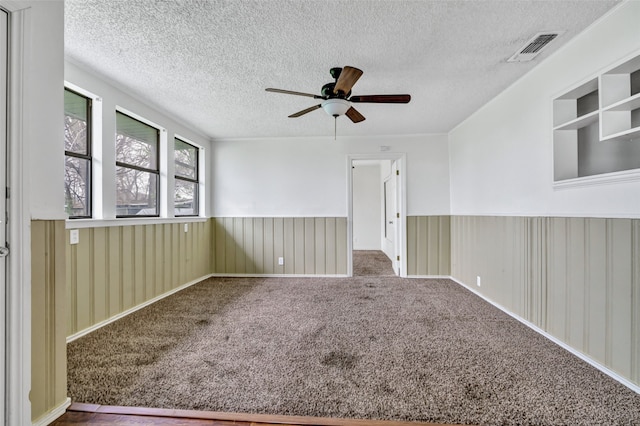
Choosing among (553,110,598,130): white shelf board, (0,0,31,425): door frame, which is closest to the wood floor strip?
(0,0,31,425): door frame

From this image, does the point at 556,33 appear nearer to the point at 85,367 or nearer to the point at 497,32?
the point at 497,32

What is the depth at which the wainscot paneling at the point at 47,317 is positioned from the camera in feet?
4.42

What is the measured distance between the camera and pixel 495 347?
2.17 m

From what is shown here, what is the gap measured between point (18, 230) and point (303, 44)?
6.86 ft

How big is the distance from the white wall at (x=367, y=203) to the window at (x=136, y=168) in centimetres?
530

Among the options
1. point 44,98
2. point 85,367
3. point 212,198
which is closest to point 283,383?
point 85,367

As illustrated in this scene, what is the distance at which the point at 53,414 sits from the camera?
142 cm

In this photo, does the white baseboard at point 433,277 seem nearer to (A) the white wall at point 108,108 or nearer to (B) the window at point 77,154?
(A) the white wall at point 108,108

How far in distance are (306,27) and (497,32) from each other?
1.40 metres

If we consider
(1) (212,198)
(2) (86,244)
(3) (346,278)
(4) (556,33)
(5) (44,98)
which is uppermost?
(4) (556,33)

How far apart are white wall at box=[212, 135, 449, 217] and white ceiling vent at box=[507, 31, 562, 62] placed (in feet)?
7.50

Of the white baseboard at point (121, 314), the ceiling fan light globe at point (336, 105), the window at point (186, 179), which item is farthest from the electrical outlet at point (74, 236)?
the ceiling fan light globe at point (336, 105)

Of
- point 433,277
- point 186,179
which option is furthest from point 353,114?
point 433,277

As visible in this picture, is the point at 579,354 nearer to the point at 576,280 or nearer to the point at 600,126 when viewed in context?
the point at 576,280
